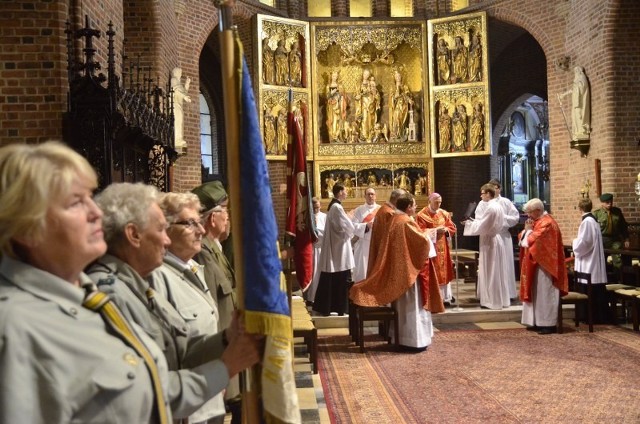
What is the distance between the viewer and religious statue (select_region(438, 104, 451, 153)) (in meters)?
14.4

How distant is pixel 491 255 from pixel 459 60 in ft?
17.3

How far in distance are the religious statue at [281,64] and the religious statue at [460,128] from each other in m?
3.55

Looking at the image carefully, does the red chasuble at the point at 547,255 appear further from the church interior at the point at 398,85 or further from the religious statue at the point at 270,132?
the religious statue at the point at 270,132

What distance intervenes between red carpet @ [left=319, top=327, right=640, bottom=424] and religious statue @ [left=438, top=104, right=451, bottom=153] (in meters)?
6.17

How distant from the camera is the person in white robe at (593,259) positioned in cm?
940

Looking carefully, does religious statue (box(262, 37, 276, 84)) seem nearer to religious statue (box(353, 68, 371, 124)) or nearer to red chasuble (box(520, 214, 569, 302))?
religious statue (box(353, 68, 371, 124))

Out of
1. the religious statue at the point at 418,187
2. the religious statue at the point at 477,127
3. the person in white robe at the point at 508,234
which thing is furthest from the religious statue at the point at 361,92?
the person in white robe at the point at 508,234

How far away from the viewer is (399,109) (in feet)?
49.1

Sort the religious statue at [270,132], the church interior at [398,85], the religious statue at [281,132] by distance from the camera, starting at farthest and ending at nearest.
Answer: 1. the religious statue at [281,132]
2. the religious statue at [270,132]
3. the church interior at [398,85]

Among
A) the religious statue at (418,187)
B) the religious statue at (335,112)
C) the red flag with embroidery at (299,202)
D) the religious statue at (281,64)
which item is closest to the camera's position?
the red flag with embroidery at (299,202)

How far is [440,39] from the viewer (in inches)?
575

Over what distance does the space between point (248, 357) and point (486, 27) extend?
13.2 metres

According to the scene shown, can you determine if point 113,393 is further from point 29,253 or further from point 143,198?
point 143,198

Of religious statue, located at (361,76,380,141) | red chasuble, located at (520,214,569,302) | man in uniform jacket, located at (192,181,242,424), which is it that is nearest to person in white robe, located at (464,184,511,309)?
red chasuble, located at (520,214,569,302)
